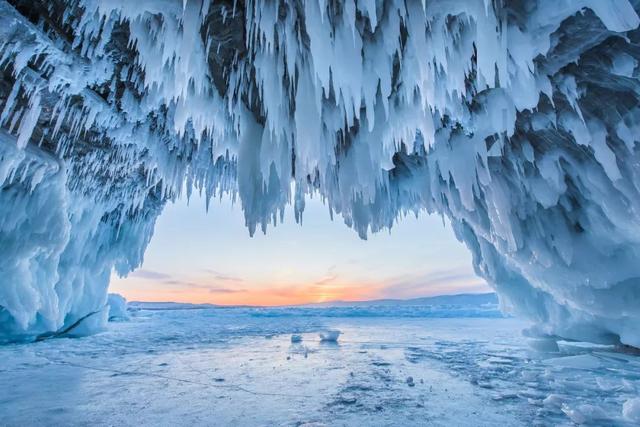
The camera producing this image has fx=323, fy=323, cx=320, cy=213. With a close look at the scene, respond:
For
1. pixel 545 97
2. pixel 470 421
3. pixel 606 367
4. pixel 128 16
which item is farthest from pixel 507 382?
pixel 128 16

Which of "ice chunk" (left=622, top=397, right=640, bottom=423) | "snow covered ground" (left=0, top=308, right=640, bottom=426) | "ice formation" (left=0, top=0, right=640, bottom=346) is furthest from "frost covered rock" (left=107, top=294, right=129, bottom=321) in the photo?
"ice chunk" (left=622, top=397, right=640, bottom=423)

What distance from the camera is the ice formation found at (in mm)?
2717

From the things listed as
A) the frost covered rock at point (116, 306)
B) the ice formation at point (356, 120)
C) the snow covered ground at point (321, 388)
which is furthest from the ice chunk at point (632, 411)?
the frost covered rock at point (116, 306)

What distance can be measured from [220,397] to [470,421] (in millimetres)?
2858

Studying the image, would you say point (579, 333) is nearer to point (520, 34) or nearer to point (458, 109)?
point (458, 109)

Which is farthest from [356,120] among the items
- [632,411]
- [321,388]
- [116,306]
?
[116,306]

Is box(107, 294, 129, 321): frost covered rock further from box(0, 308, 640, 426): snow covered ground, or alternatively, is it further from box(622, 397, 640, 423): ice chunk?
box(622, 397, 640, 423): ice chunk

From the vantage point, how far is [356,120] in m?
4.42

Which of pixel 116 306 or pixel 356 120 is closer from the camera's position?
pixel 356 120

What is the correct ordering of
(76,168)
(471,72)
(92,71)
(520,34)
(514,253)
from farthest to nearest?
(76,168), (514,253), (92,71), (471,72), (520,34)

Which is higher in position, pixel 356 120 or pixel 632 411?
pixel 356 120

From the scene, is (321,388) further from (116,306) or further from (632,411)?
(116,306)

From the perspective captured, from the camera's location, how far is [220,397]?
4.02 metres

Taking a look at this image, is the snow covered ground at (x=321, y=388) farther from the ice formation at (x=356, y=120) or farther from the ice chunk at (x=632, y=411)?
the ice formation at (x=356, y=120)
